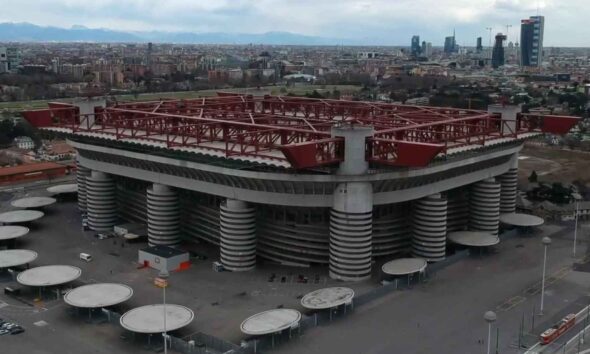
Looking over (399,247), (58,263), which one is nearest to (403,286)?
(399,247)

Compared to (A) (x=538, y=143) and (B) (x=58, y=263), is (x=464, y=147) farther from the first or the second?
(A) (x=538, y=143)

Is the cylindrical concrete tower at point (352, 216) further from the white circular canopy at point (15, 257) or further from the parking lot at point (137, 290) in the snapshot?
the white circular canopy at point (15, 257)

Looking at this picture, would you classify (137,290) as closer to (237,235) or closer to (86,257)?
(237,235)

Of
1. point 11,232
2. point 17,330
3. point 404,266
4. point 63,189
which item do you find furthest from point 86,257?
point 404,266

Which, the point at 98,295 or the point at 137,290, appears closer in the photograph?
the point at 98,295

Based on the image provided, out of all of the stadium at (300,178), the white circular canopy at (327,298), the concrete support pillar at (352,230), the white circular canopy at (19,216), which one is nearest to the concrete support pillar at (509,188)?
the stadium at (300,178)

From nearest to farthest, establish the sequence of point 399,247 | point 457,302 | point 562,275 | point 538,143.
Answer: point 457,302 → point 562,275 → point 399,247 → point 538,143
